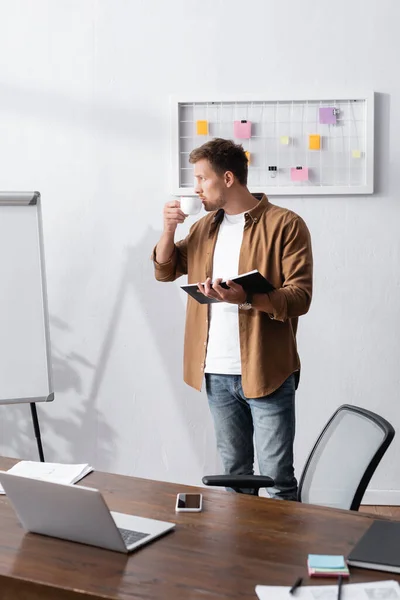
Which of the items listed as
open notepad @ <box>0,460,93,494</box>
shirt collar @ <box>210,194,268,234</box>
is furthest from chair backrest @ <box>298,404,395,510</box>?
shirt collar @ <box>210,194,268,234</box>

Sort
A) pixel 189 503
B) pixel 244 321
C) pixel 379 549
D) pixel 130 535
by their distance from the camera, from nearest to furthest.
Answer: pixel 379 549 → pixel 130 535 → pixel 189 503 → pixel 244 321

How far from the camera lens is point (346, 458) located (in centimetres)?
199

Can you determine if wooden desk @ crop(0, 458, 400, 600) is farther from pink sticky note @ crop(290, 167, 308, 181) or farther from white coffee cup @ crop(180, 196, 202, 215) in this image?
pink sticky note @ crop(290, 167, 308, 181)

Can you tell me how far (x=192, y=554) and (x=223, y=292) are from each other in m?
1.07

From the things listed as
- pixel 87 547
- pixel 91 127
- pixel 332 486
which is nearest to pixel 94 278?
pixel 91 127

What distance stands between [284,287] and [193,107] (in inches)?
55.8

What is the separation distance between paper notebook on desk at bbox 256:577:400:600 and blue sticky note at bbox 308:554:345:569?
Answer: 0.17ft

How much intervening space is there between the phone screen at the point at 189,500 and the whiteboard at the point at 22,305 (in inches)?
66.9

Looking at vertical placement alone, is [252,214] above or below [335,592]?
above

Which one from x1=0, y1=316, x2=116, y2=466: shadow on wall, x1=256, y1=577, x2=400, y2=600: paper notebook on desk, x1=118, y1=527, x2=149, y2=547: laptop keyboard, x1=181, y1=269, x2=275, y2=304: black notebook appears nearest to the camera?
x1=256, y1=577, x2=400, y2=600: paper notebook on desk

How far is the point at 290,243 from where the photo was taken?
8.66 feet

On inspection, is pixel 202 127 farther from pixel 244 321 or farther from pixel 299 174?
pixel 244 321

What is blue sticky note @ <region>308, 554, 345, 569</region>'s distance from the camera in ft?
4.60

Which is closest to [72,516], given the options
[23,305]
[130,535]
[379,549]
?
[130,535]
